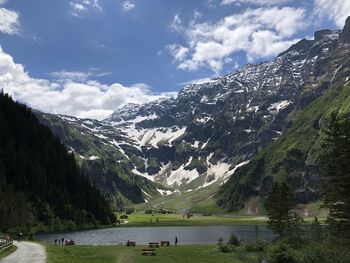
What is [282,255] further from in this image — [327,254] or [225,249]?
[225,249]

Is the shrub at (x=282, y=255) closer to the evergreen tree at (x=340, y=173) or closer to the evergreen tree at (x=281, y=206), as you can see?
the evergreen tree at (x=340, y=173)

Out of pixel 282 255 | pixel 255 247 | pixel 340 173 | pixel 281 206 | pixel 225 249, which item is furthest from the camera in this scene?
pixel 281 206

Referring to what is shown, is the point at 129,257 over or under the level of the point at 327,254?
under

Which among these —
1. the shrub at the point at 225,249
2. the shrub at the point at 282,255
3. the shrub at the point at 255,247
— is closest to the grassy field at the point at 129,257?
the shrub at the point at 225,249

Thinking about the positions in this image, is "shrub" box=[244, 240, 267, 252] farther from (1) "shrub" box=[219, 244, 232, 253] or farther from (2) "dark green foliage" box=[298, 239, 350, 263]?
(2) "dark green foliage" box=[298, 239, 350, 263]

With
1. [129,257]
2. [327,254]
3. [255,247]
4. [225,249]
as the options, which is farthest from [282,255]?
[255,247]

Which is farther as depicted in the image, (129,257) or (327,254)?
(129,257)

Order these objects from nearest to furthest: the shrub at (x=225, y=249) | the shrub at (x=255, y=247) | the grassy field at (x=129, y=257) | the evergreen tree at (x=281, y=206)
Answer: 1. the grassy field at (x=129, y=257)
2. the shrub at (x=225, y=249)
3. the shrub at (x=255, y=247)
4. the evergreen tree at (x=281, y=206)

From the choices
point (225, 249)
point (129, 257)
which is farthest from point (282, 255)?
point (225, 249)

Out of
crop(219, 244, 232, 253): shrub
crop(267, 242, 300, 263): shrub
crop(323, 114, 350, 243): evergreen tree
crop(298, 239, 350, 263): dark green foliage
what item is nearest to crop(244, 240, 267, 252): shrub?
crop(219, 244, 232, 253): shrub

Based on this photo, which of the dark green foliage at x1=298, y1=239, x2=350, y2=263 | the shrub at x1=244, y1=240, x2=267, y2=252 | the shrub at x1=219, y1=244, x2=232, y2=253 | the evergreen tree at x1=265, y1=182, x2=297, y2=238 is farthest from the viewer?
the evergreen tree at x1=265, y1=182, x2=297, y2=238

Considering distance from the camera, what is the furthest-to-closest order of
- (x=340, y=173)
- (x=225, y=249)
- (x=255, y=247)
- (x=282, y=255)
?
(x=255, y=247)
(x=225, y=249)
(x=282, y=255)
(x=340, y=173)

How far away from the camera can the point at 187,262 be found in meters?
66.6

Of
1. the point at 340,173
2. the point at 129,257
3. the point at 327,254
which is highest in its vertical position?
the point at 340,173
